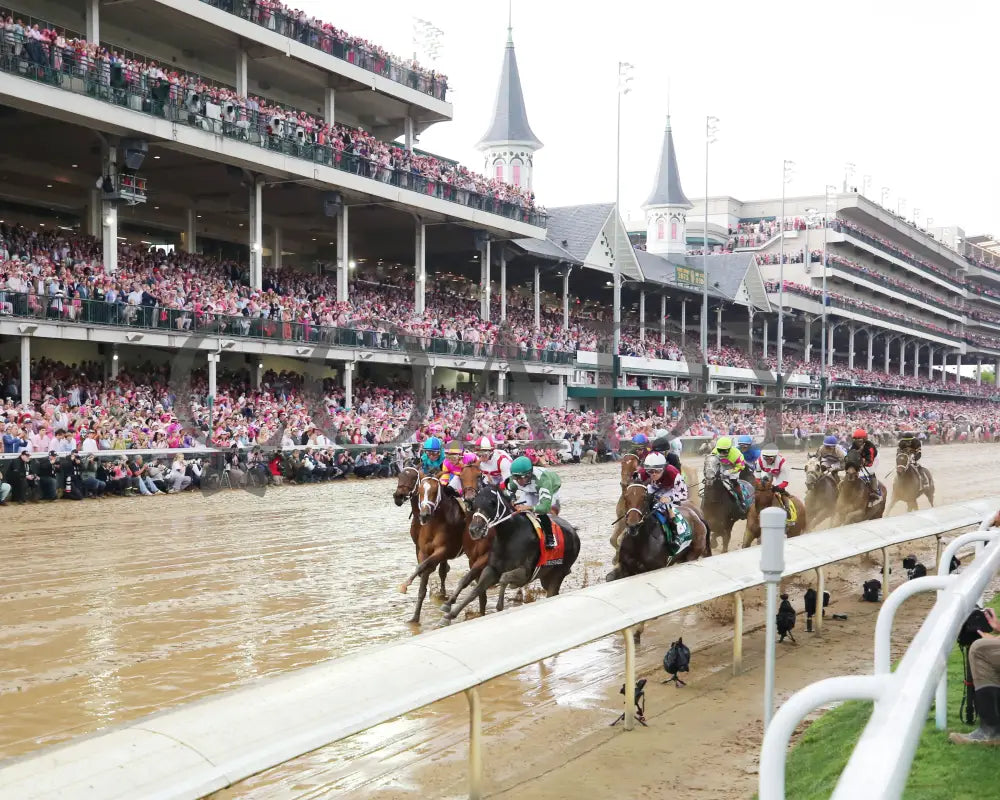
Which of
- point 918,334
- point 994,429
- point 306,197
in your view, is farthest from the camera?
point 918,334

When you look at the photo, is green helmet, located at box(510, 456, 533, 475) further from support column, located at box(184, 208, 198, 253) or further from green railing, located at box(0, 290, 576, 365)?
support column, located at box(184, 208, 198, 253)

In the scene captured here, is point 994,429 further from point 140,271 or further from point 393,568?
point 393,568

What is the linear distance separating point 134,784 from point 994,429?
211 feet

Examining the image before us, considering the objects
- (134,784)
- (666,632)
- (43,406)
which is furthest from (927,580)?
(43,406)

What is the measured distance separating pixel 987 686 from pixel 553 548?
4920mm

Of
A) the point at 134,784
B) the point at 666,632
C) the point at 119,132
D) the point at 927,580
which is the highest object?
the point at 119,132

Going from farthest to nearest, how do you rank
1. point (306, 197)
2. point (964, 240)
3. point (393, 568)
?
1. point (964, 240)
2. point (306, 197)
3. point (393, 568)

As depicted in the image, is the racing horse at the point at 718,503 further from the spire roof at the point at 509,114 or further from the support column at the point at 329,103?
the spire roof at the point at 509,114

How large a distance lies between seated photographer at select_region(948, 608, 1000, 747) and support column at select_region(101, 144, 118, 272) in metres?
21.6

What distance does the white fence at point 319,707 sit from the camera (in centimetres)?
340

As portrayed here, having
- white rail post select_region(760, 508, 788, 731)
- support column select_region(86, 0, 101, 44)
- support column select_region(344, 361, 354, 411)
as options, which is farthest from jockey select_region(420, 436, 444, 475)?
support column select_region(86, 0, 101, 44)

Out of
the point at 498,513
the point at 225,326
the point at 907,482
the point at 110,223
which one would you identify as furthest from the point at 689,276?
the point at 498,513

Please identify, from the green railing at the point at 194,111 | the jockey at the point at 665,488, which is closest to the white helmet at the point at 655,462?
the jockey at the point at 665,488

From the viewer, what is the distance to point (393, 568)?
1220 centimetres
